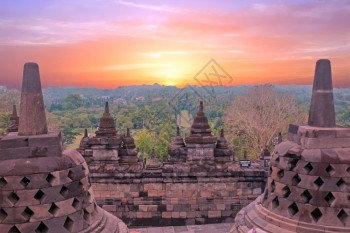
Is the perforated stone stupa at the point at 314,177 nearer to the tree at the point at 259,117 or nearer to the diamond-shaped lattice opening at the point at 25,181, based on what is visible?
the diamond-shaped lattice opening at the point at 25,181

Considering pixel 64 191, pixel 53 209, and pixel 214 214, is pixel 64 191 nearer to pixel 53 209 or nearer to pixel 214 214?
pixel 53 209

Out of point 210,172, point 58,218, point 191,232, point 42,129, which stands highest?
point 42,129

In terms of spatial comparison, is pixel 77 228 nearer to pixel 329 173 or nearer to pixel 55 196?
pixel 55 196

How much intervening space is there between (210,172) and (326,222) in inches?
286

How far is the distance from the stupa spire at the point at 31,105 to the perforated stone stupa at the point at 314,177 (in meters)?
3.61

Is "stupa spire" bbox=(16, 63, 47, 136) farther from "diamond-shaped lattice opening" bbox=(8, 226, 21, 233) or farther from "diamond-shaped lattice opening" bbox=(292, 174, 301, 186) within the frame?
"diamond-shaped lattice opening" bbox=(292, 174, 301, 186)

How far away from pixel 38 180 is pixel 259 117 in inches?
1097

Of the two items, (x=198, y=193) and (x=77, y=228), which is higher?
(x=77, y=228)

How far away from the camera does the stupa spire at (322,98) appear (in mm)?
4863

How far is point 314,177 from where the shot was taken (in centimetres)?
455

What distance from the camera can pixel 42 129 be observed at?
15.0ft

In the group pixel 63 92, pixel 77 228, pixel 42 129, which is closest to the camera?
pixel 77 228

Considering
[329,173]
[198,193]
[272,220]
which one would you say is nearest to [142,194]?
[198,193]

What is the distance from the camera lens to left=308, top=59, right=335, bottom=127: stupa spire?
16.0 feet
